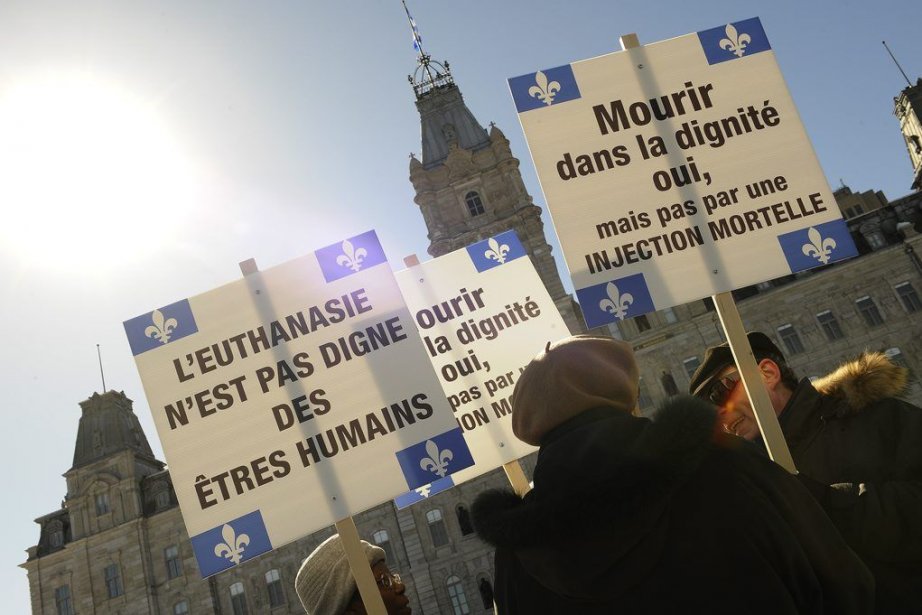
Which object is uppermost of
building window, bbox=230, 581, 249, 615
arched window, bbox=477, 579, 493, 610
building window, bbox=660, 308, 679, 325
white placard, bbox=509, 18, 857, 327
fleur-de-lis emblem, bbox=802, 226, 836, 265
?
building window, bbox=660, 308, 679, 325

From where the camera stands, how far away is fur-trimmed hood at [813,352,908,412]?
9.33 ft

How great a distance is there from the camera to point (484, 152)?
1329 inches

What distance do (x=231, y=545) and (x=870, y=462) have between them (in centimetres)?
335

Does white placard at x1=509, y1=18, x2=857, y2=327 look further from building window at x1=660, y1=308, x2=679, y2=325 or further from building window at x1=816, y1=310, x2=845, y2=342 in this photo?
building window at x1=816, y1=310, x2=845, y2=342

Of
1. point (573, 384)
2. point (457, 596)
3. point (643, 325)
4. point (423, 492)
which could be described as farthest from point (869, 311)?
point (573, 384)

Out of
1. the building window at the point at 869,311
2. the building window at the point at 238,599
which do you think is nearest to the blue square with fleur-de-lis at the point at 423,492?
the building window at the point at 869,311

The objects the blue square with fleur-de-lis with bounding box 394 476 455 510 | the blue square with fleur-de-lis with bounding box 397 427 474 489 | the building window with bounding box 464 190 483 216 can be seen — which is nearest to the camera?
the blue square with fleur-de-lis with bounding box 397 427 474 489

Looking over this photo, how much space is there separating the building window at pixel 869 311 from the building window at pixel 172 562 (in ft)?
102

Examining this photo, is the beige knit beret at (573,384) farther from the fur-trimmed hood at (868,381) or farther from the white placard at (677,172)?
the white placard at (677,172)

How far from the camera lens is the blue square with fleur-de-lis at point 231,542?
3.97 meters

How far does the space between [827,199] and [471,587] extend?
26541 mm

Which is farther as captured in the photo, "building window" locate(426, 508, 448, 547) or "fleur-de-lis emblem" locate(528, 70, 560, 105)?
"building window" locate(426, 508, 448, 547)

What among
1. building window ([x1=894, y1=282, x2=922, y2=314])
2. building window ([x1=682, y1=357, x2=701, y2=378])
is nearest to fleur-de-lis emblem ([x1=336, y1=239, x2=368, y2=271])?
building window ([x1=682, y1=357, x2=701, y2=378])

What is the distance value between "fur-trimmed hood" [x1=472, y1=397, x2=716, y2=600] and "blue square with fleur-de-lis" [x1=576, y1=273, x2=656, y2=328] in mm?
1918
